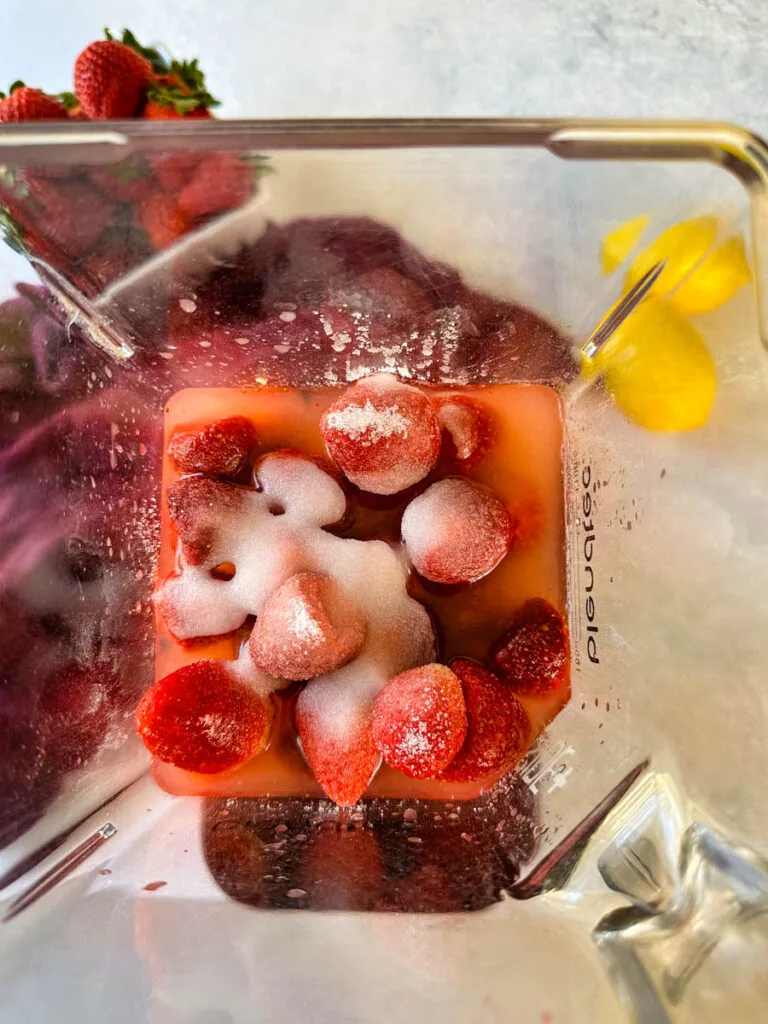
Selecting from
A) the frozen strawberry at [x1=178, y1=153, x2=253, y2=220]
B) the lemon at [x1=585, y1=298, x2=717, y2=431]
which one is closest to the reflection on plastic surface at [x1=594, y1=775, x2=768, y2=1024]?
the lemon at [x1=585, y1=298, x2=717, y2=431]

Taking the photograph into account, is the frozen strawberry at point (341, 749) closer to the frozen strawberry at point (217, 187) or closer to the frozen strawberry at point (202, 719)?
the frozen strawberry at point (202, 719)

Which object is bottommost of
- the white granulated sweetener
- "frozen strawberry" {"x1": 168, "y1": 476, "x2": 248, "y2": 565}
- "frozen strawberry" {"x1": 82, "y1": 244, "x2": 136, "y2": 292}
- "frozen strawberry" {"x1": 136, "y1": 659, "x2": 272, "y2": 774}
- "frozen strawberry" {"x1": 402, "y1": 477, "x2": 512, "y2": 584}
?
"frozen strawberry" {"x1": 136, "y1": 659, "x2": 272, "y2": 774}

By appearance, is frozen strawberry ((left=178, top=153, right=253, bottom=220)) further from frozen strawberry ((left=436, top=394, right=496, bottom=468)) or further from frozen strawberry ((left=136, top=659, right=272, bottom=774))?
frozen strawberry ((left=136, top=659, right=272, bottom=774))

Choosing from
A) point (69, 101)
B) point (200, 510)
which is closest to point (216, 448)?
point (200, 510)

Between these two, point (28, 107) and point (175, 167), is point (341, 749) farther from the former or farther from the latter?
point (28, 107)

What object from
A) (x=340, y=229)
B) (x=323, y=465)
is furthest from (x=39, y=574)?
(x=340, y=229)

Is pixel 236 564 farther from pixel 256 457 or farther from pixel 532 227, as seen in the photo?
pixel 532 227
